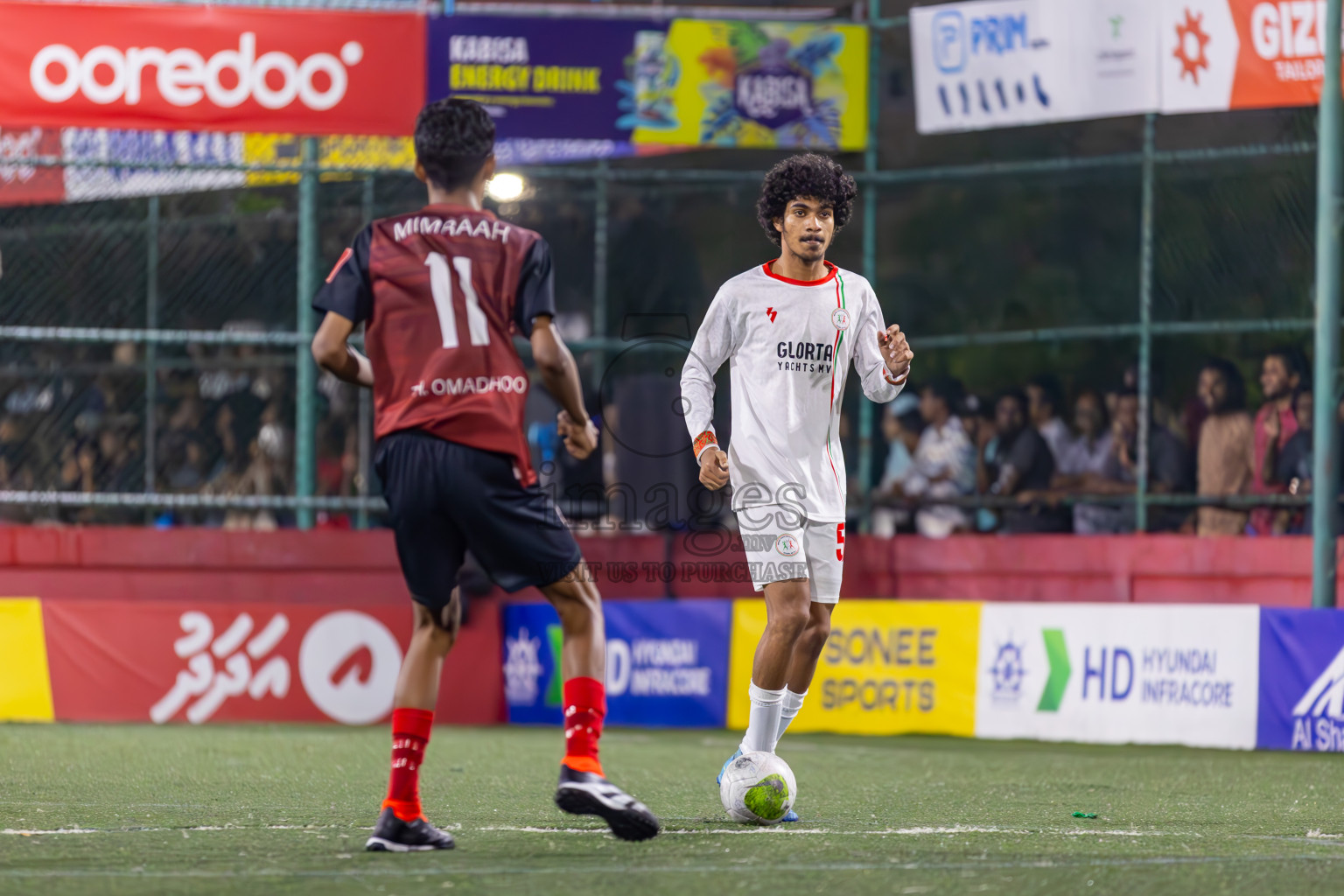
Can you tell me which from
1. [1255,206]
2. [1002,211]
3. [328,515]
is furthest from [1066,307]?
[328,515]

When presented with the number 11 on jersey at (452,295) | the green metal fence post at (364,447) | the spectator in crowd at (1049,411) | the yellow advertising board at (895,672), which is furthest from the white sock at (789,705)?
the green metal fence post at (364,447)

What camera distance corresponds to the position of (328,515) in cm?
1488

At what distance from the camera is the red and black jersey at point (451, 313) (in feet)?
16.6

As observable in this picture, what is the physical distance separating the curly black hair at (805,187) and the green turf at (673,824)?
2.22m

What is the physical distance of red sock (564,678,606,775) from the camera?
5047 millimetres

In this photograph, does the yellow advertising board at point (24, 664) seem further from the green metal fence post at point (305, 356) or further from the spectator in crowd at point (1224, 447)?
the spectator in crowd at point (1224, 447)

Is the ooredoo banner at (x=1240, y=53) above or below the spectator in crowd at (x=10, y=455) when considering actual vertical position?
above

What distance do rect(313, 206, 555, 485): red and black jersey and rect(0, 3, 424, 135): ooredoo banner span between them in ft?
32.2

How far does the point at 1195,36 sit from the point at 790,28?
11.5 feet

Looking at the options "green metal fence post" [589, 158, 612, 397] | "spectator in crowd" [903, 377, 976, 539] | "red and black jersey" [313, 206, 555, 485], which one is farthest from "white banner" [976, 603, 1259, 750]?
"red and black jersey" [313, 206, 555, 485]

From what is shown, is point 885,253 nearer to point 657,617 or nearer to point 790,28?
point 790,28

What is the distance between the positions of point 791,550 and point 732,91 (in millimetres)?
9497

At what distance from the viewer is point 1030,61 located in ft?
47.6

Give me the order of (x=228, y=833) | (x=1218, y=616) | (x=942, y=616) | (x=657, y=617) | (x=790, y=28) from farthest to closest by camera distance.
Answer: (x=790, y=28), (x=657, y=617), (x=942, y=616), (x=1218, y=616), (x=228, y=833)
